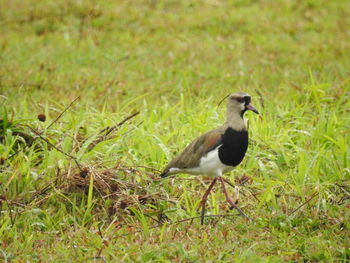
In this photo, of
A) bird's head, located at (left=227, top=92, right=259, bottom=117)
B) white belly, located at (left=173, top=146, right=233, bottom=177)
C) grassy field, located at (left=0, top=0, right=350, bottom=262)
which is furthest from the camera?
bird's head, located at (left=227, top=92, right=259, bottom=117)

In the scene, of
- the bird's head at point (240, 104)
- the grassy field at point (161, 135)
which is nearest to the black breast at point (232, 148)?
the bird's head at point (240, 104)

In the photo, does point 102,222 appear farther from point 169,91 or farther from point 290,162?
point 169,91

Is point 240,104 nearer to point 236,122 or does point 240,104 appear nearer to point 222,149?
point 236,122

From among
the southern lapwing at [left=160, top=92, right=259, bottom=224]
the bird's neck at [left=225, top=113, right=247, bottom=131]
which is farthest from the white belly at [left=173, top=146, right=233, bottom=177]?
the bird's neck at [left=225, top=113, right=247, bottom=131]

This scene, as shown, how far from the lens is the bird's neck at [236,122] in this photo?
Result: 4852 mm

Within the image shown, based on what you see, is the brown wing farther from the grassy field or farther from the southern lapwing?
the grassy field

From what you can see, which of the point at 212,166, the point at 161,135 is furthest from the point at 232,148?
the point at 161,135

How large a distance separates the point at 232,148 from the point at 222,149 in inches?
2.9

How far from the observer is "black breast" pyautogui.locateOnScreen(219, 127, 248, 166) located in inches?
187

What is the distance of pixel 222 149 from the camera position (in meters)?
4.78

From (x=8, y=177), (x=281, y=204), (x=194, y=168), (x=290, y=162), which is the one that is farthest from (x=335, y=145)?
(x=8, y=177)

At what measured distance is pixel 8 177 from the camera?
5.43 metres

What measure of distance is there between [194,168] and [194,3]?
734 cm

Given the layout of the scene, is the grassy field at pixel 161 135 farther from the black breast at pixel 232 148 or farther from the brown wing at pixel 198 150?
the black breast at pixel 232 148
